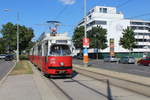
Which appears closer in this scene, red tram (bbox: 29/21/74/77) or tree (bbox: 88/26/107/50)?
red tram (bbox: 29/21/74/77)

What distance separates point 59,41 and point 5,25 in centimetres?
5326

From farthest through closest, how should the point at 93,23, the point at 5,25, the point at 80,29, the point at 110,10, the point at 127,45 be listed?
1. the point at 110,10
2. the point at 93,23
3. the point at 80,29
4. the point at 127,45
5. the point at 5,25

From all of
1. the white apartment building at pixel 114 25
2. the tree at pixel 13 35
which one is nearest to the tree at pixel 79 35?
the white apartment building at pixel 114 25

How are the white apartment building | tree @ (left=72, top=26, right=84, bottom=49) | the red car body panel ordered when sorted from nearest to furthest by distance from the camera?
1. the red car body panel
2. tree @ (left=72, top=26, right=84, bottom=49)
3. the white apartment building

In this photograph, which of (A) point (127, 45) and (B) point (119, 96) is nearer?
(B) point (119, 96)

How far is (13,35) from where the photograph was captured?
68188 mm

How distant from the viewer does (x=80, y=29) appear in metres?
88.6

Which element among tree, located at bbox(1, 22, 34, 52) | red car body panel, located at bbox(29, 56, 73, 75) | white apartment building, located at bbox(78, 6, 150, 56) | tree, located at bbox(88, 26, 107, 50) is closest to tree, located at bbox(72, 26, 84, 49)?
tree, located at bbox(88, 26, 107, 50)

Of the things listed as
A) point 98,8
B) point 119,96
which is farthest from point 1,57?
point 119,96

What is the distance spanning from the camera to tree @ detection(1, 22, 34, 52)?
67688 mm

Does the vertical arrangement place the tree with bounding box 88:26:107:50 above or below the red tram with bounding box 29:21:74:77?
above

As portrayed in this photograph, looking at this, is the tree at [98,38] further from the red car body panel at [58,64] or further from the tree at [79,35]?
the red car body panel at [58,64]

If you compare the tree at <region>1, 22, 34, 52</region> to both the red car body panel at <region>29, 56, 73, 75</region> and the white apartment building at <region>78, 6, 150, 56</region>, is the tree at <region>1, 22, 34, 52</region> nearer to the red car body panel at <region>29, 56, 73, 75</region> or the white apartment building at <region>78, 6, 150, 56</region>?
the white apartment building at <region>78, 6, 150, 56</region>

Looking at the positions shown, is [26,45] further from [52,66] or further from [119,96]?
[119,96]
